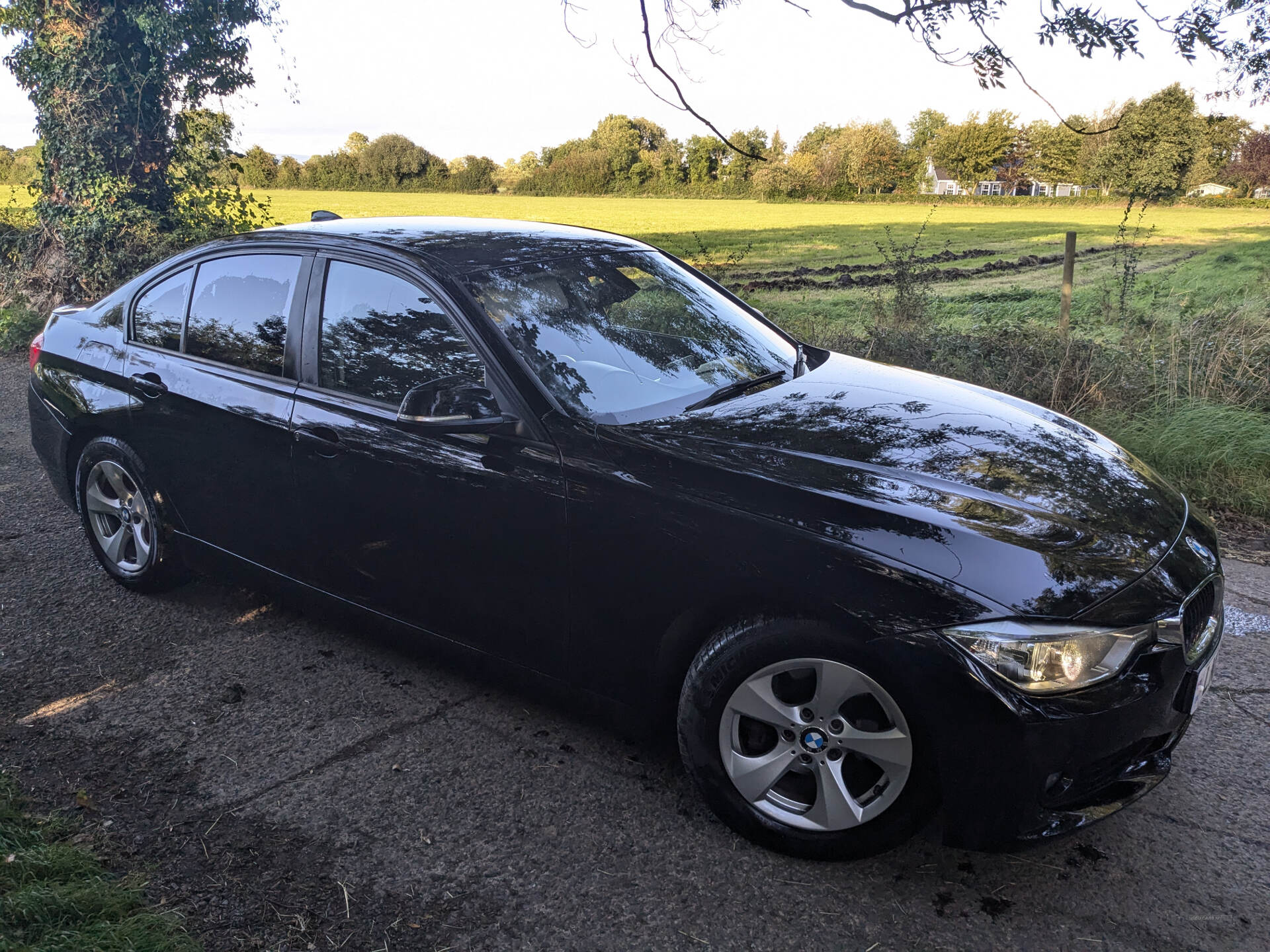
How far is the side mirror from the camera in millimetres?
2891

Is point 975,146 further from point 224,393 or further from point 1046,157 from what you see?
point 224,393

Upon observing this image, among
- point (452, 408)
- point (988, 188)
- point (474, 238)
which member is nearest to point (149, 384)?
point (474, 238)

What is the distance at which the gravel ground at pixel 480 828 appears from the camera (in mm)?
2424

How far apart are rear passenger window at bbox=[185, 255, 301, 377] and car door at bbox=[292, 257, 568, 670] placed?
0.19 m

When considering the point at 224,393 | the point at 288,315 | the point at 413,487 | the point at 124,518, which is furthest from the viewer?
the point at 124,518

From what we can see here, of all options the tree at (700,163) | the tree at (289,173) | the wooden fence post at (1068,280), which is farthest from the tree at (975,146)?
the wooden fence post at (1068,280)

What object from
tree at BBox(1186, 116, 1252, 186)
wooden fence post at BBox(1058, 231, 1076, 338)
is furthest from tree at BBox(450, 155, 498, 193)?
wooden fence post at BBox(1058, 231, 1076, 338)

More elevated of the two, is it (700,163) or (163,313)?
(700,163)

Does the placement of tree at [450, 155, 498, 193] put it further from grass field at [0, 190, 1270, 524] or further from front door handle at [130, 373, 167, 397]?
front door handle at [130, 373, 167, 397]

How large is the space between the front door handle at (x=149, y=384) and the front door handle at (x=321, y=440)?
93cm

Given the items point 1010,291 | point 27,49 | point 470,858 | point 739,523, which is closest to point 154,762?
point 470,858

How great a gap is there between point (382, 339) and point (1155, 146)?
43.9 ft

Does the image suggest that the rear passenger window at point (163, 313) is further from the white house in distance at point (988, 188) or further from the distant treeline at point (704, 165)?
the white house in distance at point (988, 188)

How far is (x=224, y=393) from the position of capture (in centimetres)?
373
